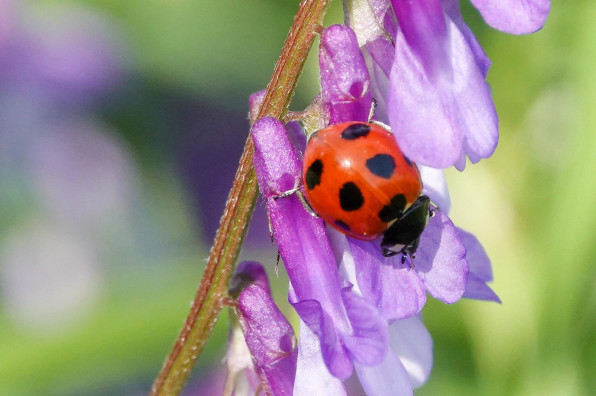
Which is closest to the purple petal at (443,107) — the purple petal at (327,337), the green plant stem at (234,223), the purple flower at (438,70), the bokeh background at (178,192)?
the purple flower at (438,70)

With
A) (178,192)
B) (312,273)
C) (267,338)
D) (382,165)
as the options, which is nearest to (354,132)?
(382,165)

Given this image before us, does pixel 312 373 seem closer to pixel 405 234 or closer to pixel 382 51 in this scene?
pixel 405 234

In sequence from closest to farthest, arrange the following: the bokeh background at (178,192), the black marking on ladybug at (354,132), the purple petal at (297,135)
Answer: the black marking on ladybug at (354,132) → the purple petal at (297,135) → the bokeh background at (178,192)

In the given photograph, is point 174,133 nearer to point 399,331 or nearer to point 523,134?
point 523,134

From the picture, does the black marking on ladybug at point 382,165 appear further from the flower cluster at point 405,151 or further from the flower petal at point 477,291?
the flower petal at point 477,291

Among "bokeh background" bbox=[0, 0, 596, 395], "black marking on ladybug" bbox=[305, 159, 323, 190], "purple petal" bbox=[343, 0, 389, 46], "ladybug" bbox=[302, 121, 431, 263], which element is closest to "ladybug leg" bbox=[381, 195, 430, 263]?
"ladybug" bbox=[302, 121, 431, 263]

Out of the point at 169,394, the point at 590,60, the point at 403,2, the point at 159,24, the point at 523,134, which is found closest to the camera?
the point at 403,2

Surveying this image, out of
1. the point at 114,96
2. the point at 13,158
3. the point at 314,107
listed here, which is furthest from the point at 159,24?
the point at 314,107
